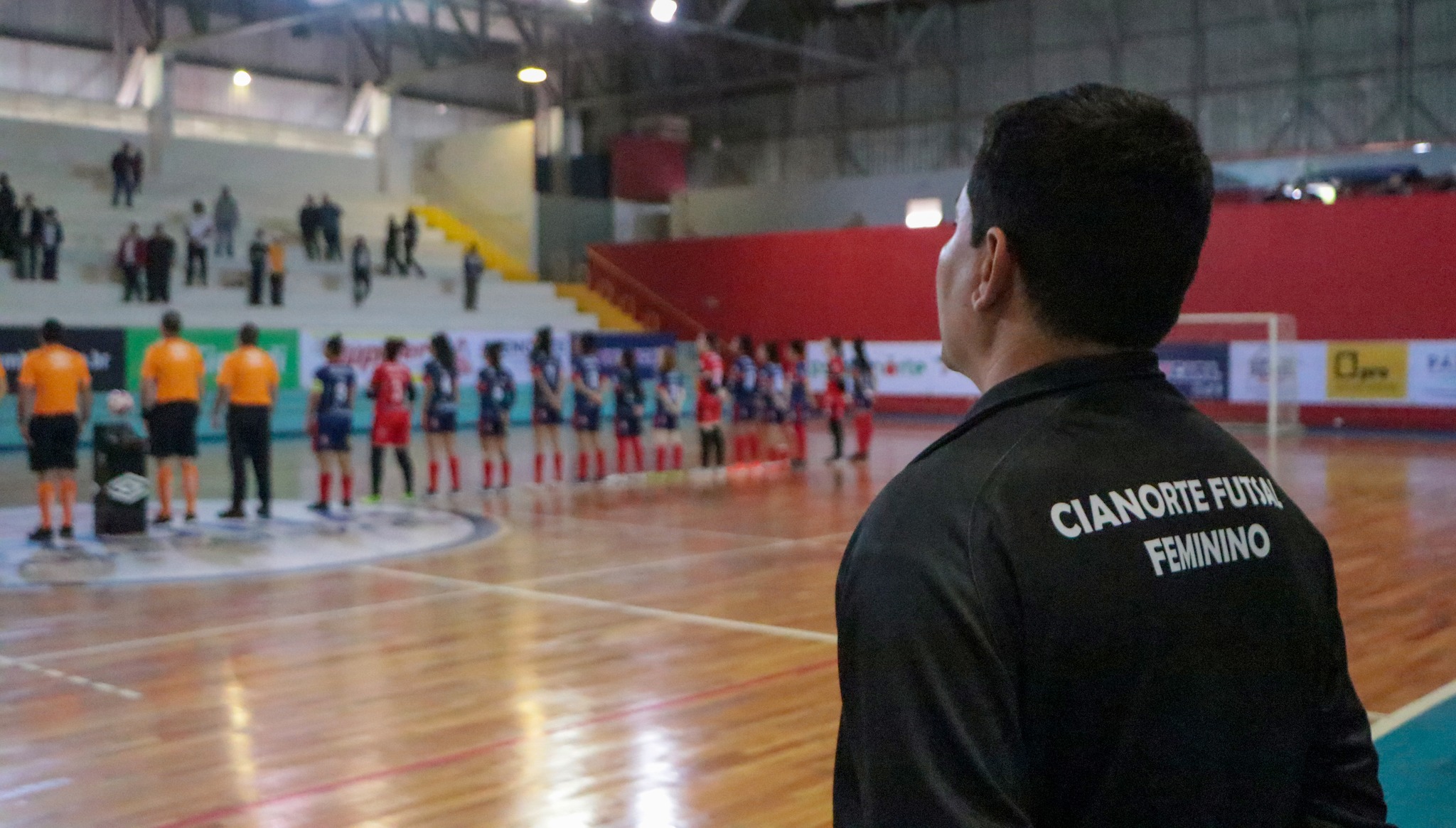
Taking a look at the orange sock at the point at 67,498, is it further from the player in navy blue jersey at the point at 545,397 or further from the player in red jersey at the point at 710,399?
the player in red jersey at the point at 710,399

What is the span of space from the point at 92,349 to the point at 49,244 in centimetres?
319

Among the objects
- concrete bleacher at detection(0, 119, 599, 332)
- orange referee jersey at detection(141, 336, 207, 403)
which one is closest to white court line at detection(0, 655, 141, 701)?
orange referee jersey at detection(141, 336, 207, 403)

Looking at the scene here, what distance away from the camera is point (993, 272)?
1.40 metres

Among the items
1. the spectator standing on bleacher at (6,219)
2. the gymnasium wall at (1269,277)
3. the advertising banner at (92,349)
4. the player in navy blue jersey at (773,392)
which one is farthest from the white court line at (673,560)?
the spectator standing on bleacher at (6,219)

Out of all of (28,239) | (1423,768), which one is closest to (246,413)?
(1423,768)

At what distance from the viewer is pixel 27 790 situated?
489 centimetres

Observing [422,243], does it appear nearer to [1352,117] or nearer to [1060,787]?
[1352,117]

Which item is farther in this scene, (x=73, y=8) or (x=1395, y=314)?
(x=73, y=8)

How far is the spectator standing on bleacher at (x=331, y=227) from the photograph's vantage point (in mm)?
27594

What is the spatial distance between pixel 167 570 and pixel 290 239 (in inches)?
788

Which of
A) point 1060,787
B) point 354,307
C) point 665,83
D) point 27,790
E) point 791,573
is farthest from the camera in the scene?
point 665,83

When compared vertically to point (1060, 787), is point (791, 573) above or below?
below

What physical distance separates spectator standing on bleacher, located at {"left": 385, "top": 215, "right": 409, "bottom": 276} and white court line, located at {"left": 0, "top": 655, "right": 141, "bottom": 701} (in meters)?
22.3

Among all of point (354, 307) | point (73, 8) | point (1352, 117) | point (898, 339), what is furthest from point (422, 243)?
point (1352, 117)
